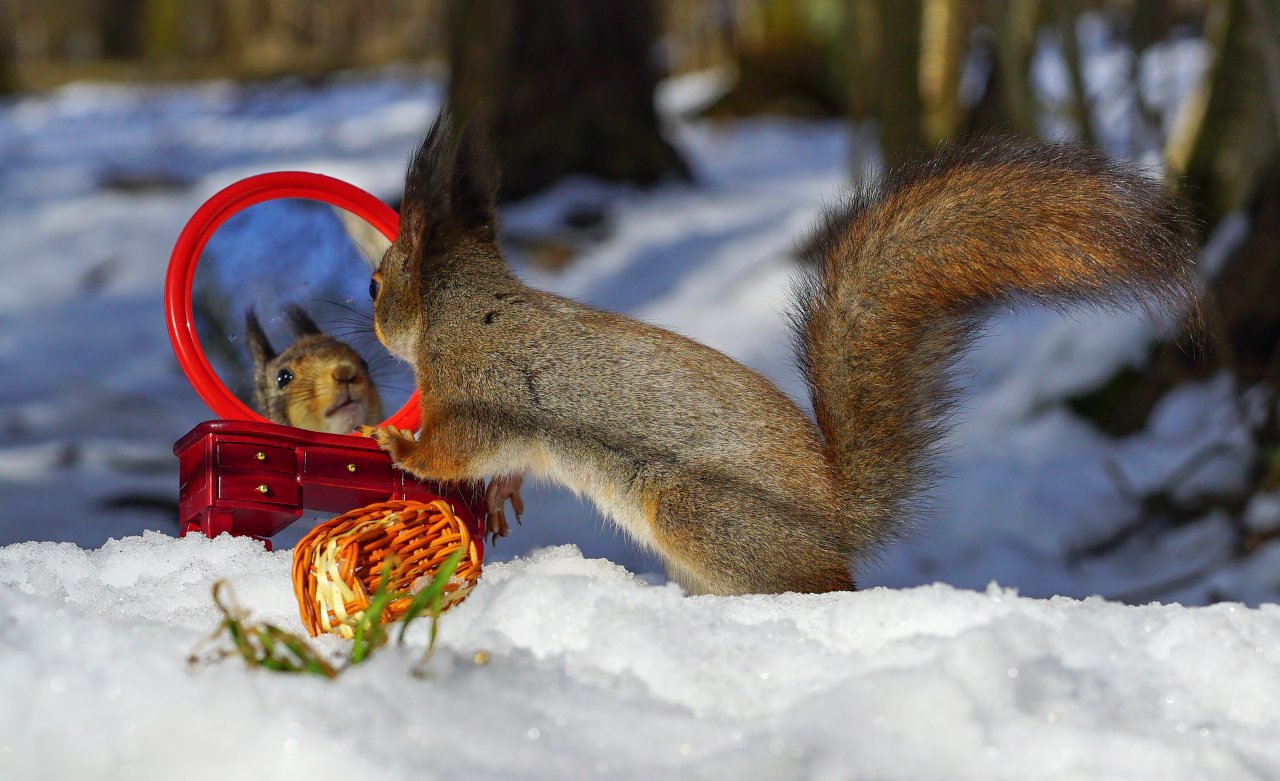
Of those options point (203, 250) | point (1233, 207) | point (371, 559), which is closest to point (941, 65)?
point (1233, 207)

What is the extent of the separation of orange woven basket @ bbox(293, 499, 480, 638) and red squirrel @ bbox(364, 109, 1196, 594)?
1.04ft

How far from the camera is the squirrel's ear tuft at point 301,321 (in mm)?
1975

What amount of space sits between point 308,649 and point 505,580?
267 millimetres

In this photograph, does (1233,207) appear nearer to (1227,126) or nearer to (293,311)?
(1227,126)

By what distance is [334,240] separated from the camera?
2018mm

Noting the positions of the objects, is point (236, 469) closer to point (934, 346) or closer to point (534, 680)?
point (534, 680)

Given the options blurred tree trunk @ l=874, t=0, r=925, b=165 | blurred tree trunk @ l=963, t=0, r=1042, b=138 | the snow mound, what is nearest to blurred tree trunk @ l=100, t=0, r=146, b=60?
blurred tree trunk @ l=874, t=0, r=925, b=165

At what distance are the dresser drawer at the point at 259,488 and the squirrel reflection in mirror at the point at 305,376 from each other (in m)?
0.29

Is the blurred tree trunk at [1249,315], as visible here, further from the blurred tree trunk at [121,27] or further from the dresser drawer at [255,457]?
the blurred tree trunk at [121,27]

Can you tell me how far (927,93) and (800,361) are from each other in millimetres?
4452

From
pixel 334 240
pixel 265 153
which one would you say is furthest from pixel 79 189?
pixel 334 240

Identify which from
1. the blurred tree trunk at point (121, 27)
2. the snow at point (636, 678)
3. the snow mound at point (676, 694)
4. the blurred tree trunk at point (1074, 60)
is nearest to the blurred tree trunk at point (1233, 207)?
the blurred tree trunk at point (1074, 60)

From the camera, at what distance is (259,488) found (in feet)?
5.50

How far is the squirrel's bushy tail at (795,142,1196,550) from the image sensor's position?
5.16 feet
